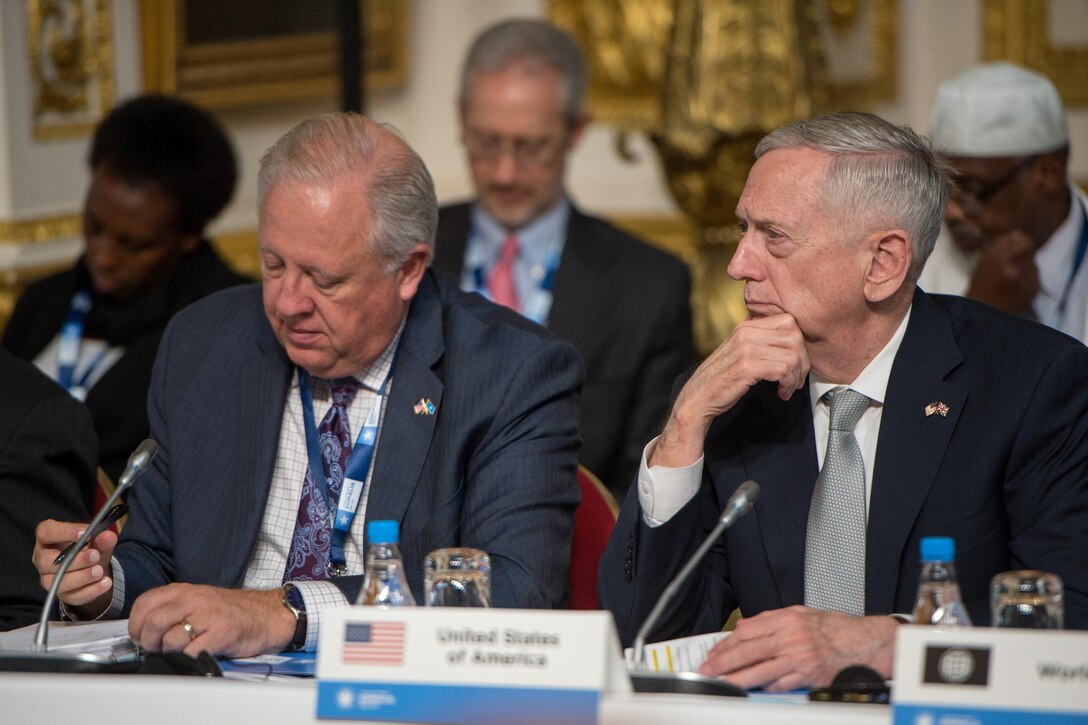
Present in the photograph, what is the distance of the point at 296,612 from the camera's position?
7.20 ft

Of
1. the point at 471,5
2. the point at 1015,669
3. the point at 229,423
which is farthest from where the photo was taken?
the point at 471,5

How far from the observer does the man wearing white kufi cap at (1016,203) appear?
345 centimetres

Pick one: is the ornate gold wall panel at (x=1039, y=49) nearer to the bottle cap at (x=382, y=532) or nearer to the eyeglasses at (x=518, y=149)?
the eyeglasses at (x=518, y=149)

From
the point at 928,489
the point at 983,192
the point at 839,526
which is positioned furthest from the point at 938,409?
the point at 983,192

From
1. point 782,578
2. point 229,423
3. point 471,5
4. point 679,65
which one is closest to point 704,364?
point 782,578

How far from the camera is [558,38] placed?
4.50 meters

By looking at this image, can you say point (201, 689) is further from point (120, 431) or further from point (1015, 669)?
point (120, 431)

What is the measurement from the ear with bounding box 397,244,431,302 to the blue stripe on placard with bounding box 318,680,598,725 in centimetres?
110

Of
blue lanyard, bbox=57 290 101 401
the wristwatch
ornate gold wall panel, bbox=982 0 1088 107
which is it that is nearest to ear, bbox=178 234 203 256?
blue lanyard, bbox=57 290 101 401

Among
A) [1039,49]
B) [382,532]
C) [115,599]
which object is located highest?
[1039,49]

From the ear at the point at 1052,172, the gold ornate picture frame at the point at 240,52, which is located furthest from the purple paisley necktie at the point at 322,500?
the gold ornate picture frame at the point at 240,52

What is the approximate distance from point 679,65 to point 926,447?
335 centimetres

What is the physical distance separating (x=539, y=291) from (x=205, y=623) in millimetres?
2307

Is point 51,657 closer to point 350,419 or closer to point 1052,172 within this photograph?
point 350,419
